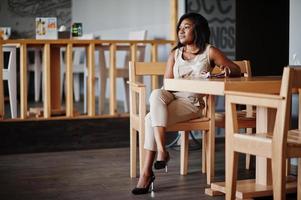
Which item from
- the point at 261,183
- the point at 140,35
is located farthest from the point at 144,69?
the point at 140,35

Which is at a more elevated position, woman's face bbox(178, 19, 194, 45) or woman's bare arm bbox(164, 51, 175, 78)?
woman's face bbox(178, 19, 194, 45)

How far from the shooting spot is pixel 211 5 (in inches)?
230

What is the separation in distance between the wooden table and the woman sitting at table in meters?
0.28

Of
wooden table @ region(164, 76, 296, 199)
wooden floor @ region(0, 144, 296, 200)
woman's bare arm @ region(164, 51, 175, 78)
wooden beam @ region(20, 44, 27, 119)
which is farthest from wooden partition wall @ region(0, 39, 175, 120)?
wooden table @ region(164, 76, 296, 199)

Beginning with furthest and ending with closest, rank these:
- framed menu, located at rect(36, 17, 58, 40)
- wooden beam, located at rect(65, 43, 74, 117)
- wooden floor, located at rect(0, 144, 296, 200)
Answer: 1. framed menu, located at rect(36, 17, 58, 40)
2. wooden beam, located at rect(65, 43, 74, 117)
3. wooden floor, located at rect(0, 144, 296, 200)

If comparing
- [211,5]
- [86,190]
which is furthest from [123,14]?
[86,190]

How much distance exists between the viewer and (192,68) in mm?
3736

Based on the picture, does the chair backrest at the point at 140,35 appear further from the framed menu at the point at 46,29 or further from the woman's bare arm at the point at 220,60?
the woman's bare arm at the point at 220,60

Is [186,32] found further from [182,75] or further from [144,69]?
[144,69]

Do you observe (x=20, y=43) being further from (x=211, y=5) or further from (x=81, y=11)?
(x=81, y=11)

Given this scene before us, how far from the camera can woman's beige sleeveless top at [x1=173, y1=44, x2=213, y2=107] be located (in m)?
3.73

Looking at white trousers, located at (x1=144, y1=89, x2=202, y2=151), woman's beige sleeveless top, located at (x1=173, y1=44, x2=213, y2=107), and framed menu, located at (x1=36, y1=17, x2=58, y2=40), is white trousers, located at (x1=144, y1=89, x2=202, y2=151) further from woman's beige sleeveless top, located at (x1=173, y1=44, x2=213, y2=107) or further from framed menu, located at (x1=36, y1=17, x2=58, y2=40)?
framed menu, located at (x1=36, y1=17, x2=58, y2=40)

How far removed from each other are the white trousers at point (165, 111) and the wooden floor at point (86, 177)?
1.23 feet

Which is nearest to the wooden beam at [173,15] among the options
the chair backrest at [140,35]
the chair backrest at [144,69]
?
the chair backrest at [140,35]
